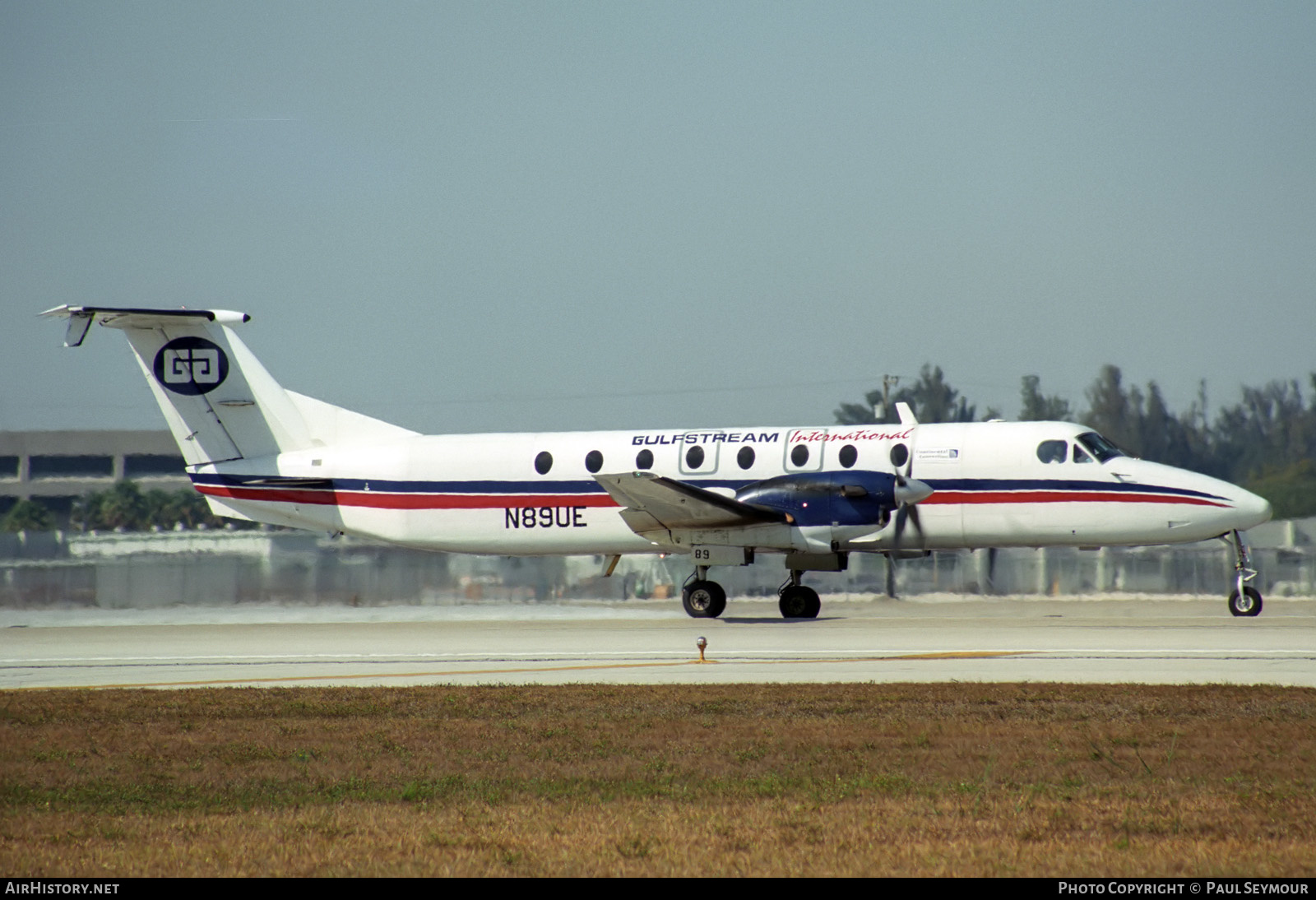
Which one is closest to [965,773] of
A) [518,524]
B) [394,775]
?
[394,775]

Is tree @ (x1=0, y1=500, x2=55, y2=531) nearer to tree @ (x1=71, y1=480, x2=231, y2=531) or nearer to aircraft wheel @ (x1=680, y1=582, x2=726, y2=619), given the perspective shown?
tree @ (x1=71, y1=480, x2=231, y2=531)

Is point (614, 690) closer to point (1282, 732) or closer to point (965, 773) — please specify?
point (965, 773)

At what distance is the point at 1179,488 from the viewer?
2359 centimetres

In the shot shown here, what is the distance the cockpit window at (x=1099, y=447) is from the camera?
79.0 feet

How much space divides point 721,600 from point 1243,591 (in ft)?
32.1

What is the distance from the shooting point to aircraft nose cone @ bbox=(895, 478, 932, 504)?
23.7 meters

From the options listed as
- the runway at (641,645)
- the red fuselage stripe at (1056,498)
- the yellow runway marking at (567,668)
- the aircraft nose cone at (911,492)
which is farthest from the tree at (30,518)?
the red fuselage stripe at (1056,498)

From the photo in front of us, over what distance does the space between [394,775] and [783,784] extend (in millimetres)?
2959

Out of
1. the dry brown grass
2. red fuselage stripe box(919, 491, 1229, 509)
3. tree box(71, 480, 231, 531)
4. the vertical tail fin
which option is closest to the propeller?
red fuselage stripe box(919, 491, 1229, 509)

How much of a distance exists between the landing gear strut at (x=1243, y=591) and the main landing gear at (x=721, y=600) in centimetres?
774

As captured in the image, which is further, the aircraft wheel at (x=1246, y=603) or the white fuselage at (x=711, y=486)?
the white fuselage at (x=711, y=486)

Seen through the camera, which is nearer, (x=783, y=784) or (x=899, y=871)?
(x=899, y=871)

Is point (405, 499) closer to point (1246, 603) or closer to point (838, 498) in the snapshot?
point (838, 498)

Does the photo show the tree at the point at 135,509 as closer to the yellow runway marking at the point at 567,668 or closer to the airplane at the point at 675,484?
the airplane at the point at 675,484
